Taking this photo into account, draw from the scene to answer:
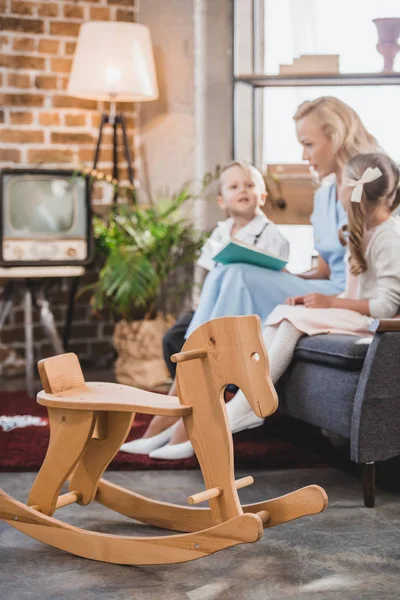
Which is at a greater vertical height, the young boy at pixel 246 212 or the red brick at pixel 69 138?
the red brick at pixel 69 138

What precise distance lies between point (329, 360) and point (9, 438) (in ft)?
4.17

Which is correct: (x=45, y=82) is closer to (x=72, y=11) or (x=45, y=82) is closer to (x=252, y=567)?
(x=72, y=11)

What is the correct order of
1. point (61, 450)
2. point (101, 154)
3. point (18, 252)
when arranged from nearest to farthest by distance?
point (61, 450), point (18, 252), point (101, 154)

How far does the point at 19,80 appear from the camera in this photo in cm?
473

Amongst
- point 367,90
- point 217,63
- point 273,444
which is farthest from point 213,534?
point 217,63

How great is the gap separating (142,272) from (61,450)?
2.20 metres

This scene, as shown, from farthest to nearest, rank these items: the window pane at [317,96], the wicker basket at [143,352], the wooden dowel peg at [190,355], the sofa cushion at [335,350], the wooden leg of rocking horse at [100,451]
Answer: the wicker basket at [143,352] → the window pane at [317,96] → the sofa cushion at [335,350] → the wooden leg of rocking horse at [100,451] → the wooden dowel peg at [190,355]

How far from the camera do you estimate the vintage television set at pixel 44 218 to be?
428 cm

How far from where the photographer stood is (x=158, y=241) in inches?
174

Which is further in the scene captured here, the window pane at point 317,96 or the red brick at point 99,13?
the red brick at point 99,13

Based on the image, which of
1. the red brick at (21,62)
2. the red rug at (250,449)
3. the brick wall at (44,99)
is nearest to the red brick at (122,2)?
the brick wall at (44,99)

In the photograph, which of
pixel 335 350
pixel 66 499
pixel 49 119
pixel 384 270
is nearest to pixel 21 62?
pixel 49 119

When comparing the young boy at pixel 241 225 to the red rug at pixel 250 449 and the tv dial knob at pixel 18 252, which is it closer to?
the red rug at pixel 250 449

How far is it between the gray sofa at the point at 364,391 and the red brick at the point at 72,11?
2773 millimetres
